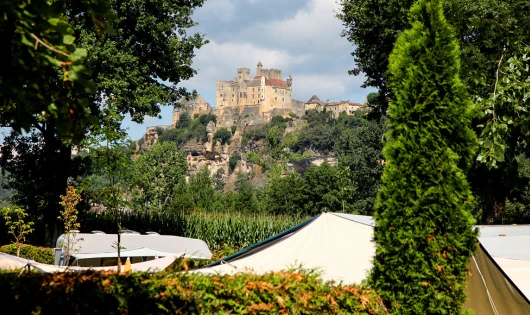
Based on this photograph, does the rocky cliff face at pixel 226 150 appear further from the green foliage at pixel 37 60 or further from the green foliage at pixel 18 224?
the green foliage at pixel 37 60

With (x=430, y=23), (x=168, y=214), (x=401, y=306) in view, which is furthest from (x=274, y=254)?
(x=168, y=214)

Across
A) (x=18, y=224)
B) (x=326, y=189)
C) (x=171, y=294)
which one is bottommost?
(x=18, y=224)

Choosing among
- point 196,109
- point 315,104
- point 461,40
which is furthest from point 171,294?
point 196,109

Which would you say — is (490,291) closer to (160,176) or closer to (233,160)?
(160,176)

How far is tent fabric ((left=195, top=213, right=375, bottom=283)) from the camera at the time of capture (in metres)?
9.56

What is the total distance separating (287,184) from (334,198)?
6.05 meters

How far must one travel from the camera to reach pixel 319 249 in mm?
9992

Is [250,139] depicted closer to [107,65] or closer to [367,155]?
Result: [367,155]

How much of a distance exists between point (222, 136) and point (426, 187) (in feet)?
508

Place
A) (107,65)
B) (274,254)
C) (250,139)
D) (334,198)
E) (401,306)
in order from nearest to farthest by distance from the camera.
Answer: (401,306)
(274,254)
(107,65)
(334,198)
(250,139)

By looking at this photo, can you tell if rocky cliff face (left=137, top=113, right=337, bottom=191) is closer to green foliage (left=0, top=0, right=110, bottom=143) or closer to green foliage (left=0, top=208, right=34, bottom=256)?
green foliage (left=0, top=208, right=34, bottom=256)

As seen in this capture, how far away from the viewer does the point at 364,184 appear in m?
63.9

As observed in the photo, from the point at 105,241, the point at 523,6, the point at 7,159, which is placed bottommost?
the point at 105,241

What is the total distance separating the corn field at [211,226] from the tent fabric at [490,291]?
16.0m
